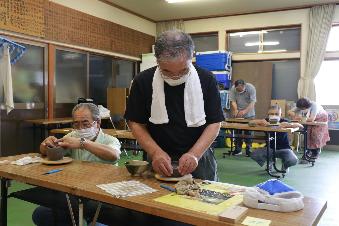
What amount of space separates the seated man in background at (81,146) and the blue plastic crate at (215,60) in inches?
228

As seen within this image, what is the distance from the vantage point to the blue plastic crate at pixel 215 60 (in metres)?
7.70

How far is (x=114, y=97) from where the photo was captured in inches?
279

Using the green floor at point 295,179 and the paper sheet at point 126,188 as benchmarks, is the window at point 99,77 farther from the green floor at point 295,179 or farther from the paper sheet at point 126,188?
the paper sheet at point 126,188

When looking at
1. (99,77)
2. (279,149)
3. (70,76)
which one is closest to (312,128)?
(279,149)

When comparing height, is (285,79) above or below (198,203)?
above

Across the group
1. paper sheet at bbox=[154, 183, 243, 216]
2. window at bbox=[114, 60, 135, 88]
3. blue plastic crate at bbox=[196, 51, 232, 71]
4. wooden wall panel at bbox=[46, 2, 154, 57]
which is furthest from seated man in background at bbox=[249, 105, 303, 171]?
window at bbox=[114, 60, 135, 88]

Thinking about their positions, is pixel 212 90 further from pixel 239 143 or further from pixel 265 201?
pixel 239 143

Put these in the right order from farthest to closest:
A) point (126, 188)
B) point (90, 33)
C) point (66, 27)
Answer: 1. point (90, 33)
2. point (66, 27)
3. point (126, 188)

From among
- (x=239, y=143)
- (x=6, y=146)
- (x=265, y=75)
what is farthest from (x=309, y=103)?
(x=6, y=146)

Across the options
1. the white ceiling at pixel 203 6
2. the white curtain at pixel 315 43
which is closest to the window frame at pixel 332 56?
the white curtain at pixel 315 43

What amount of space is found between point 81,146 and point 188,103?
74 centimetres

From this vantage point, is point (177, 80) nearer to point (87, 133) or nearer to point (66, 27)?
point (87, 133)

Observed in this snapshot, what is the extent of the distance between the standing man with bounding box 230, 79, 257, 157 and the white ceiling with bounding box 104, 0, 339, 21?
6.49ft

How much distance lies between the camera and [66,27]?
6.18m
